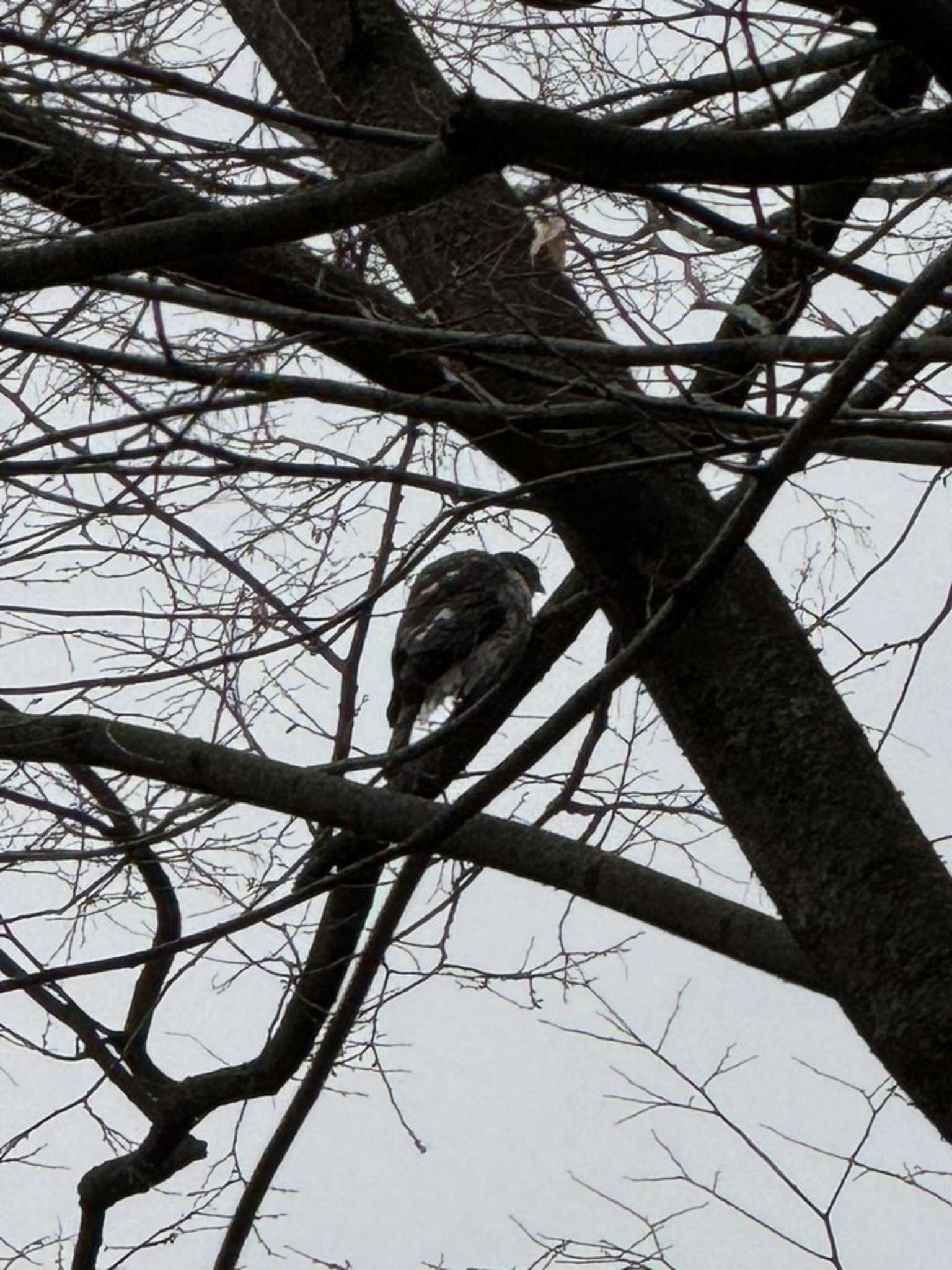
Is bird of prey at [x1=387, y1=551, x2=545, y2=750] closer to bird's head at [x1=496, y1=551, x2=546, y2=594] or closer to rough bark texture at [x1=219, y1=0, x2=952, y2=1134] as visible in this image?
bird's head at [x1=496, y1=551, x2=546, y2=594]

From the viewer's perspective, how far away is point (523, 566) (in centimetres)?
473

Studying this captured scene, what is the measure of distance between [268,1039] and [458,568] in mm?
1579

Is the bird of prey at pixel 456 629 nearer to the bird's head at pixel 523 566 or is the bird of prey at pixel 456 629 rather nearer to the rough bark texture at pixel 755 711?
the bird's head at pixel 523 566

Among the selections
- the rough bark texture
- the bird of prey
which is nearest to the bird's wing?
the bird of prey

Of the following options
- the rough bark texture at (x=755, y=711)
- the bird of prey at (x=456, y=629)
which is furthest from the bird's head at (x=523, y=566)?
the rough bark texture at (x=755, y=711)

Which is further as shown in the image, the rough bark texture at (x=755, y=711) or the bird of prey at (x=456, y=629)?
the bird of prey at (x=456, y=629)

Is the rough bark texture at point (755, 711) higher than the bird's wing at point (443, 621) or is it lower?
lower

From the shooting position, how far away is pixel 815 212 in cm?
310

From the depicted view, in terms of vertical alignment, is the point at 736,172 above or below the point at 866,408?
below

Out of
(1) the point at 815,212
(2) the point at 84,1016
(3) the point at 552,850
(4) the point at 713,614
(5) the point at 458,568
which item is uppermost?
(5) the point at 458,568

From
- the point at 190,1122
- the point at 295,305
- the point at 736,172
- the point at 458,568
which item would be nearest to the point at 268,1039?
the point at 190,1122

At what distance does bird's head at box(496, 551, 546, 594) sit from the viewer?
4.69 metres

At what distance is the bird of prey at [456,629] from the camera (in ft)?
14.8

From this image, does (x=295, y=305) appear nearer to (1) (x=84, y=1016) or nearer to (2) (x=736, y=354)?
(2) (x=736, y=354)
